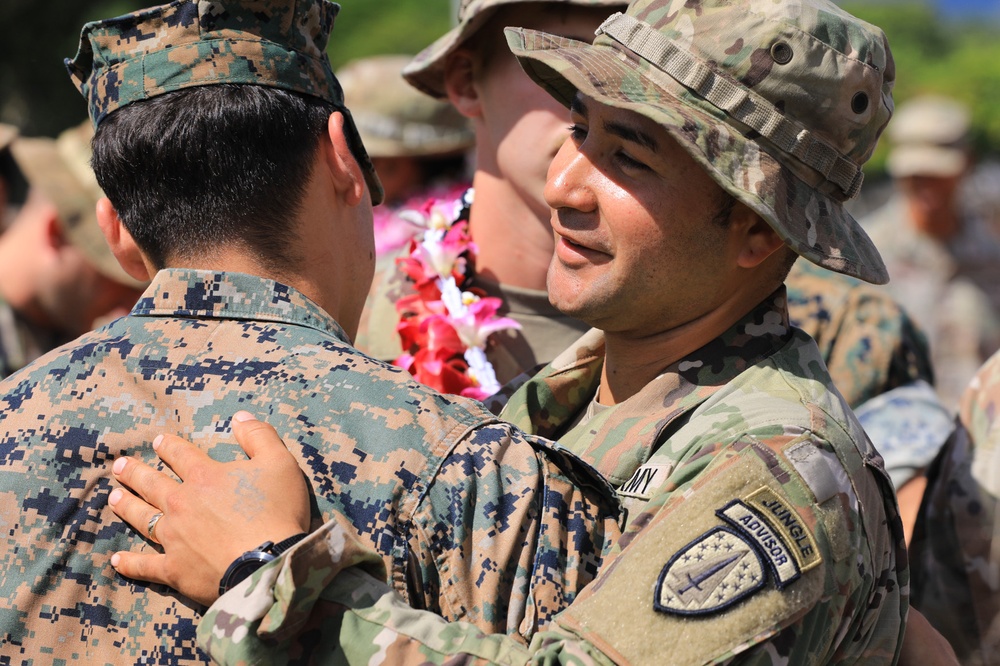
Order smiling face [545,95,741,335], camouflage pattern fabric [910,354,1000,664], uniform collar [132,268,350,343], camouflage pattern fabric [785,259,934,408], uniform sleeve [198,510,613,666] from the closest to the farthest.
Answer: uniform sleeve [198,510,613,666] → uniform collar [132,268,350,343] → smiling face [545,95,741,335] → camouflage pattern fabric [910,354,1000,664] → camouflage pattern fabric [785,259,934,408]

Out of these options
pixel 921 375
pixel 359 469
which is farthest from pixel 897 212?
pixel 359 469

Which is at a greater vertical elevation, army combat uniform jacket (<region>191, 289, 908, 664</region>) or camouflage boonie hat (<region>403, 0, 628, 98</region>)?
camouflage boonie hat (<region>403, 0, 628, 98</region>)

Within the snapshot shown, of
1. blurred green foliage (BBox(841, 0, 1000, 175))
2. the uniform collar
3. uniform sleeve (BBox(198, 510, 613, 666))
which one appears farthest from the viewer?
blurred green foliage (BBox(841, 0, 1000, 175))

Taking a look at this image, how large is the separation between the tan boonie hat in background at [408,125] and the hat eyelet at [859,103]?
13.7 feet

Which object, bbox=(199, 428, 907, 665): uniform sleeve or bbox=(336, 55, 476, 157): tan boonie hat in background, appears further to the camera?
bbox=(336, 55, 476, 157): tan boonie hat in background

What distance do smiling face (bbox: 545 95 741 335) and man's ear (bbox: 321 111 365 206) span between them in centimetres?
46

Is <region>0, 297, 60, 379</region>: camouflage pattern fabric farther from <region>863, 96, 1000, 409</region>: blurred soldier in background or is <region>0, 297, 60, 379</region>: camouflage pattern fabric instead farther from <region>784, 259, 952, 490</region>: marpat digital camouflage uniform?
<region>863, 96, 1000, 409</region>: blurred soldier in background

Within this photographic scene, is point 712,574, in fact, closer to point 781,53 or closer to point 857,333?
point 781,53

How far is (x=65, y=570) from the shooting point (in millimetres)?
2027

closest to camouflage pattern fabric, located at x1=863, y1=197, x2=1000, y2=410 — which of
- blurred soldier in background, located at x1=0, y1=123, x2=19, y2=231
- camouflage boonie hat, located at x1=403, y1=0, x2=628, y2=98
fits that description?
camouflage boonie hat, located at x1=403, y1=0, x2=628, y2=98

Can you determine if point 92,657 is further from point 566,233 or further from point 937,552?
point 937,552

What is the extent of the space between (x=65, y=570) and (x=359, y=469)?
0.55m

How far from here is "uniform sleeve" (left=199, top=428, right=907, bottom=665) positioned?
6.12 feet

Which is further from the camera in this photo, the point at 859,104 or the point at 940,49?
the point at 940,49
